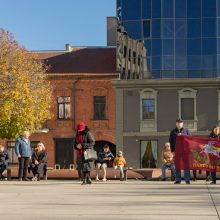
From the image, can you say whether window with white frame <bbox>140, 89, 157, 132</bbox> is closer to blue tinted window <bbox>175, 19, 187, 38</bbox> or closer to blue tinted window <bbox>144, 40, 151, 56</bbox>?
blue tinted window <bbox>144, 40, 151, 56</bbox>

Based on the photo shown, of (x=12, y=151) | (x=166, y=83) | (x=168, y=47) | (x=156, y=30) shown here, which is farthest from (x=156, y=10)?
(x=12, y=151)

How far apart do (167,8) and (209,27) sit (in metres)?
3.40

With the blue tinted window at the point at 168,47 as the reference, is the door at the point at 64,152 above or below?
below

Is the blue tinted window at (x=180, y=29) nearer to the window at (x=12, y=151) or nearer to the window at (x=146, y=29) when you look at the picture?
the window at (x=146, y=29)

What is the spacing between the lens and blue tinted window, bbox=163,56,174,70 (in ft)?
164

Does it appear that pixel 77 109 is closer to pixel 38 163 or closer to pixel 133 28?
pixel 133 28

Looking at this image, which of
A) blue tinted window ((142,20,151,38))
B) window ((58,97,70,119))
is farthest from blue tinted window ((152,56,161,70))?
window ((58,97,70,119))

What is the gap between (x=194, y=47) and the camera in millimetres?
50094

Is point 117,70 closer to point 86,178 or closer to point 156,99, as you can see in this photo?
point 156,99

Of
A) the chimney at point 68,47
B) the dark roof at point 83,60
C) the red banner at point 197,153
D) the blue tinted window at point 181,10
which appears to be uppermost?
the blue tinted window at point 181,10

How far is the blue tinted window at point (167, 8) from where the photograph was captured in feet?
167

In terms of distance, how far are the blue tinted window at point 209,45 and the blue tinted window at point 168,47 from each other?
225 cm

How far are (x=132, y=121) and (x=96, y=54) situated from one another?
10237 millimetres

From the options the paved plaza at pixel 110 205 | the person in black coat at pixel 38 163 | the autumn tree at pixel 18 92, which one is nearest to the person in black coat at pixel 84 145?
the paved plaza at pixel 110 205
